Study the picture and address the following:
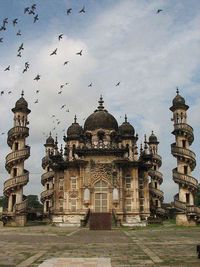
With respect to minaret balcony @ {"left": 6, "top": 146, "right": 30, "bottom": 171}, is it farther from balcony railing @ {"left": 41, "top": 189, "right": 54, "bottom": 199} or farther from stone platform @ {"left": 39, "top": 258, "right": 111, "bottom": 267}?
stone platform @ {"left": 39, "top": 258, "right": 111, "bottom": 267}

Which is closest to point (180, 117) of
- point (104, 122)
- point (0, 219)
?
point (104, 122)

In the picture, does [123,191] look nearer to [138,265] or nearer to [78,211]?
[78,211]

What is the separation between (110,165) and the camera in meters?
45.1

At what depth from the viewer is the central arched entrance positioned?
4419 cm

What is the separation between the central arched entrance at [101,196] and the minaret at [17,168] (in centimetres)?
886

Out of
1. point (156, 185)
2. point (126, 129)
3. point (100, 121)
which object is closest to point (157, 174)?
point (156, 185)

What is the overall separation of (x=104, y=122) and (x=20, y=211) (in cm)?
1613

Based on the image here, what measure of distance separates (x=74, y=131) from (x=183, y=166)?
1600 centimetres

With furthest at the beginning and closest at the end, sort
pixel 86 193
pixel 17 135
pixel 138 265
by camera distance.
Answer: pixel 17 135 → pixel 86 193 → pixel 138 265

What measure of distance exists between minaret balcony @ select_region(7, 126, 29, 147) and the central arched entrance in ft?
38.2

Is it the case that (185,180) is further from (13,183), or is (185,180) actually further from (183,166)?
(13,183)

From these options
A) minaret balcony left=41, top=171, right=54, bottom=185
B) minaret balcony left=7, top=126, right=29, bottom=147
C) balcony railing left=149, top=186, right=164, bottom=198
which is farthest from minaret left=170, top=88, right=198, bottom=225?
minaret balcony left=41, top=171, right=54, bottom=185

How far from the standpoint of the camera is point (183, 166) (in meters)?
45.7

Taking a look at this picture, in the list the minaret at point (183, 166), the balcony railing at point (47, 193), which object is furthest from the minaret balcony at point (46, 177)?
the minaret at point (183, 166)
